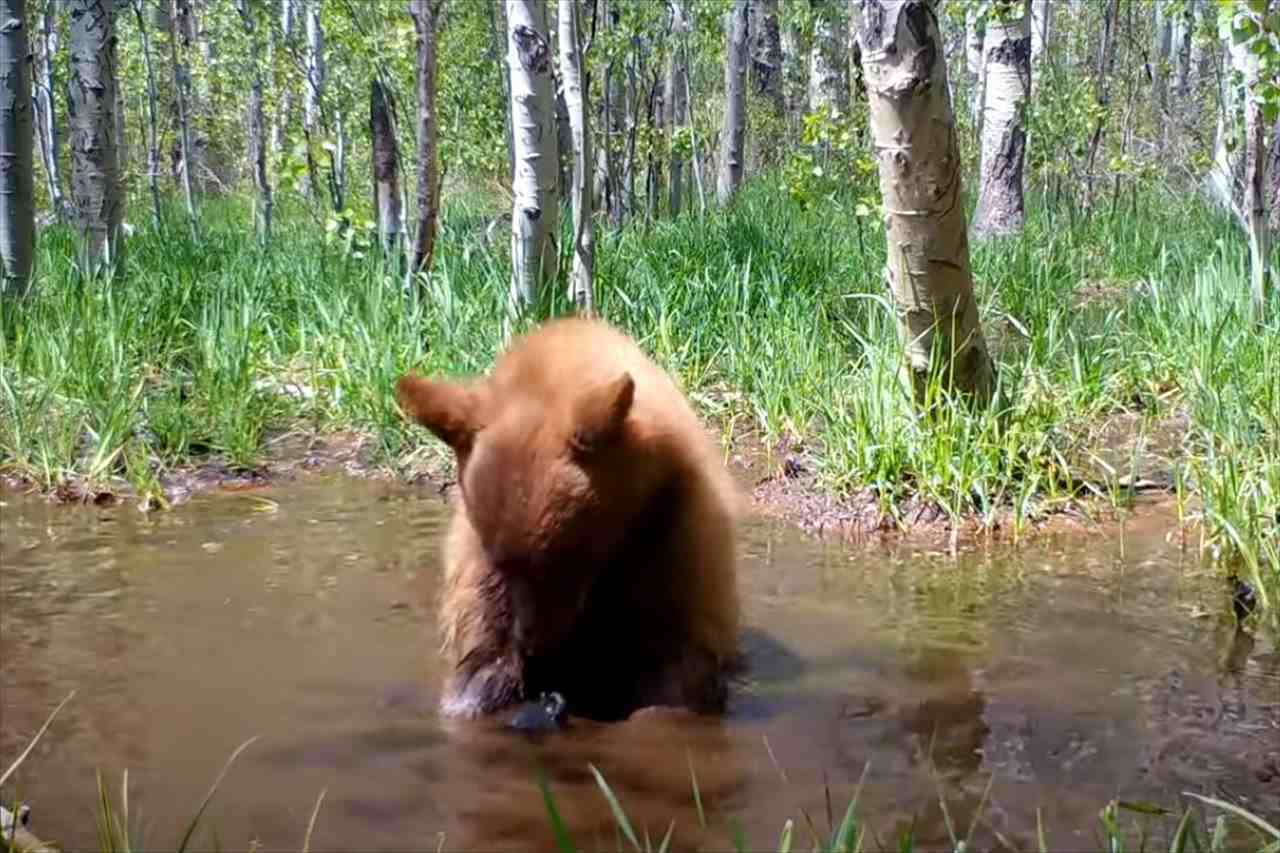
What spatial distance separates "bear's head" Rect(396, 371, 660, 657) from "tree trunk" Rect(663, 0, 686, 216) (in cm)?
1152

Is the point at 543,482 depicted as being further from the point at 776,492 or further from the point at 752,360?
the point at 752,360

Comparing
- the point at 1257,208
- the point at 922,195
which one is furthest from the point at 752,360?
the point at 1257,208

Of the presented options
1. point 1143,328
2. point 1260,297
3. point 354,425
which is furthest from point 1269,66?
point 354,425

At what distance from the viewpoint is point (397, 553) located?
520 cm

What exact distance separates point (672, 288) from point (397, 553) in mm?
3142

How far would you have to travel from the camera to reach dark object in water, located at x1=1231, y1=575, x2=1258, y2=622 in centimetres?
412

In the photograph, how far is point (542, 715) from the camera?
3.47 m

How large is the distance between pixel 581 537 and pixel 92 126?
6854 millimetres

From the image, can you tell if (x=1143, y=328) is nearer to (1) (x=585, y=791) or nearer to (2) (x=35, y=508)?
(1) (x=585, y=791)

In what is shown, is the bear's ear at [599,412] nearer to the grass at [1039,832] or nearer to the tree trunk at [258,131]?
the grass at [1039,832]

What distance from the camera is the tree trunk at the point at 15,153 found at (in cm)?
800

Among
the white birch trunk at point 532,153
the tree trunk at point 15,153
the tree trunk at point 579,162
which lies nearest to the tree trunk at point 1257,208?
the tree trunk at point 579,162

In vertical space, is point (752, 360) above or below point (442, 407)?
below

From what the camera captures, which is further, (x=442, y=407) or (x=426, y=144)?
(x=426, y=144)
